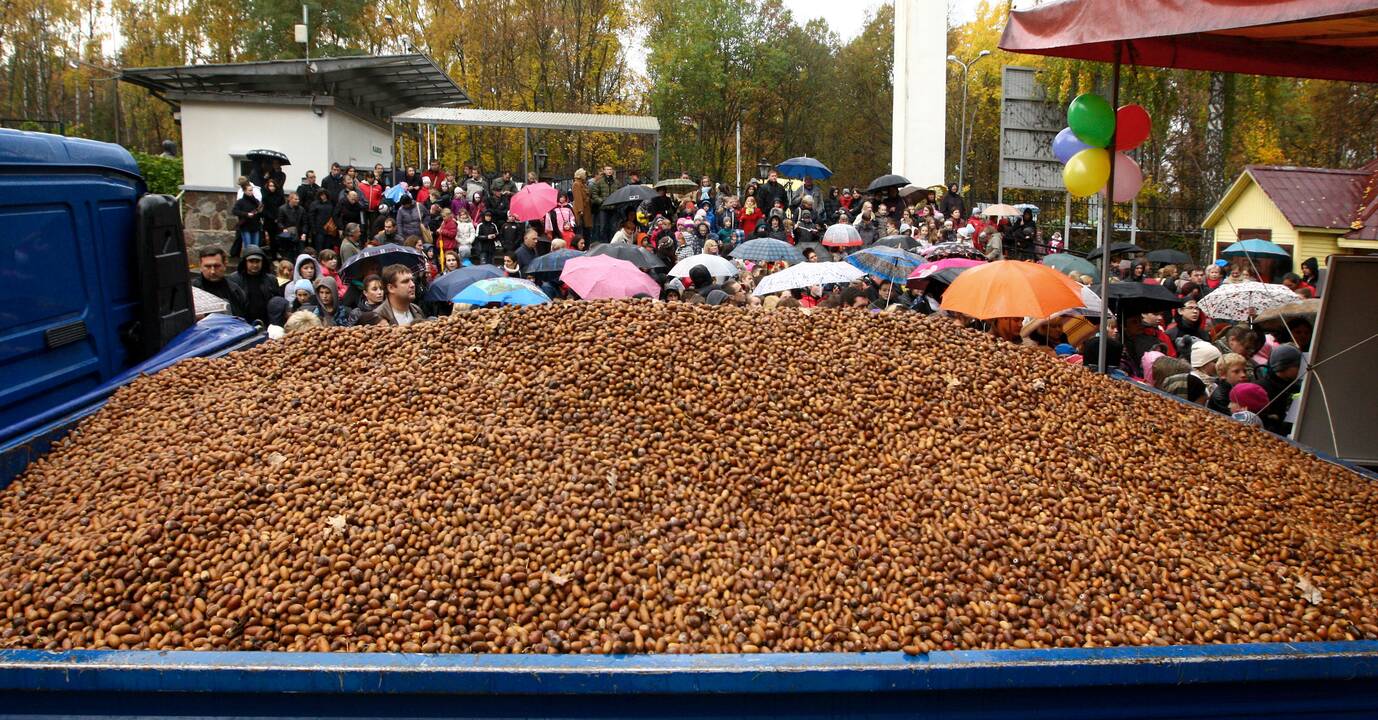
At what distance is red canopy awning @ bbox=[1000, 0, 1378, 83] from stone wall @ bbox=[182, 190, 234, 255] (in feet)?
55.9

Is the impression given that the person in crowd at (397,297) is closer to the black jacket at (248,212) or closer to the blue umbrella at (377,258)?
the blue umbrella at (377,258)

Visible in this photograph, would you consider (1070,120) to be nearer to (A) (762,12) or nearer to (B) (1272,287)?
(B) (1272,287)

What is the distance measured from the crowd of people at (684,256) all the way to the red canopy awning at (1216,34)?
175 centimetres

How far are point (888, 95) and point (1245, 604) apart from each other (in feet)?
165

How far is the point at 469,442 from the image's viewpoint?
3609 millimetres

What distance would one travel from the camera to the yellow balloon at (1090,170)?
6777 mm

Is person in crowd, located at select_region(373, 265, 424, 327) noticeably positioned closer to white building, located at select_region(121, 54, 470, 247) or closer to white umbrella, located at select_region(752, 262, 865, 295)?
white umbrella, located at select_region(752, 262, 865, 295)

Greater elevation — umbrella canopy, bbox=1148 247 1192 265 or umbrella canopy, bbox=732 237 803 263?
umbrella canopy, bbox=732 237 803 263

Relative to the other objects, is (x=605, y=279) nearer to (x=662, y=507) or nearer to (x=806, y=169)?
(x=662, y=507)

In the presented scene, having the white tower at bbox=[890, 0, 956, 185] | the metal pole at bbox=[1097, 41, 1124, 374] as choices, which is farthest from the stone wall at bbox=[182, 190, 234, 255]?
the white tower at bbox=[890, 0, 956, 185]

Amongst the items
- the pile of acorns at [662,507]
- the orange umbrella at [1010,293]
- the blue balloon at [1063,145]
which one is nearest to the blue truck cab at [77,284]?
the pile of acorns at [662,507]

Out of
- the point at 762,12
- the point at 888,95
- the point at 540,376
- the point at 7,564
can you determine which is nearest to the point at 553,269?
the point at 540,376

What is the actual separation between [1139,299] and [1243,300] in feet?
5.22

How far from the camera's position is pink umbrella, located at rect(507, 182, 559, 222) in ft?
53.4
